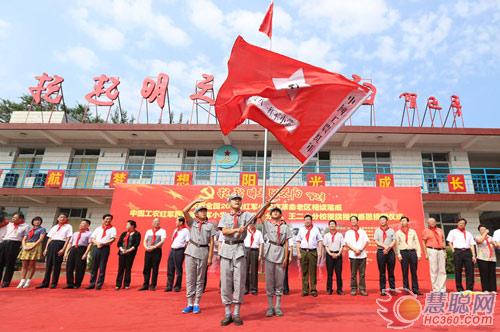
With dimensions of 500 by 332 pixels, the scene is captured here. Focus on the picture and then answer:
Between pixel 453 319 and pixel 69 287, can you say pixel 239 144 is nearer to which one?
pixel 69 287

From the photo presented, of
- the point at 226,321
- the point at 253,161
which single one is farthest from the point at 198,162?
the point at 226,321

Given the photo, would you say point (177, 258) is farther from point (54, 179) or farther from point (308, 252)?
point (54, 179)

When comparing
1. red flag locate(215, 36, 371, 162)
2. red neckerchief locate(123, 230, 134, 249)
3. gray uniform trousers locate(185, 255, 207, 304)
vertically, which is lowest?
gray uniform trousers locate(185, 255, 207, 304)

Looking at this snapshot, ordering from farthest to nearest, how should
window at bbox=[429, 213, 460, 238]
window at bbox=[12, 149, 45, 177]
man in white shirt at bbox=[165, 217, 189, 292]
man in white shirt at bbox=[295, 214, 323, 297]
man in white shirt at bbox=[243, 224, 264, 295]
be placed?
window at bbox=[12, 149, 45, 177] → window at bbox=[429, 213, 460, 238] → man in white shirt at bbox=[165, 217, 189, 292] → man in white shirt at bbox=[243, 224, 264, 295] → man in white shirt at bbox=[295, 214, 323, 297]

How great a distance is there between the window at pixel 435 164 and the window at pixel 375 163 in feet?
4.80

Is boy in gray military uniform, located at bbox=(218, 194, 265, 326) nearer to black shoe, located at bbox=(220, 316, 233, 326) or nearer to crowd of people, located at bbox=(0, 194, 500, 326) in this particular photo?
black shoe, located at bbox=(220, 316, 233, 326)

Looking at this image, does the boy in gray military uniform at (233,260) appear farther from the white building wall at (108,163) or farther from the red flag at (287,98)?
the white building wall at (108,163)

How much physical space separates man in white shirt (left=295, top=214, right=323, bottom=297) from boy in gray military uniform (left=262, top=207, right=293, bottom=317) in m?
1.69

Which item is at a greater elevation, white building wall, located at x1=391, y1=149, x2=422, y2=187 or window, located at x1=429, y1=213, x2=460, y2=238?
white building wall, located at x1=391, y1=149, x2=422, y2=187

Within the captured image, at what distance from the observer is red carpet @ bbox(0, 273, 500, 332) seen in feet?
12.2

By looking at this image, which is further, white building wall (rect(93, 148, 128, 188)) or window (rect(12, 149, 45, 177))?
window (rect(12, 149, 45, 177))

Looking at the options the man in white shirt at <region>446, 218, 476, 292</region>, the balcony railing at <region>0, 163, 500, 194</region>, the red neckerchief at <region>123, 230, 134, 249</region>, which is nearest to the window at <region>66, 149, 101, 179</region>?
the balcony railing at <region>0, 163, 500, 194</region>

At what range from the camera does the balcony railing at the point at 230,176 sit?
12.0 m

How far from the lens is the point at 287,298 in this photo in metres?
5.85
